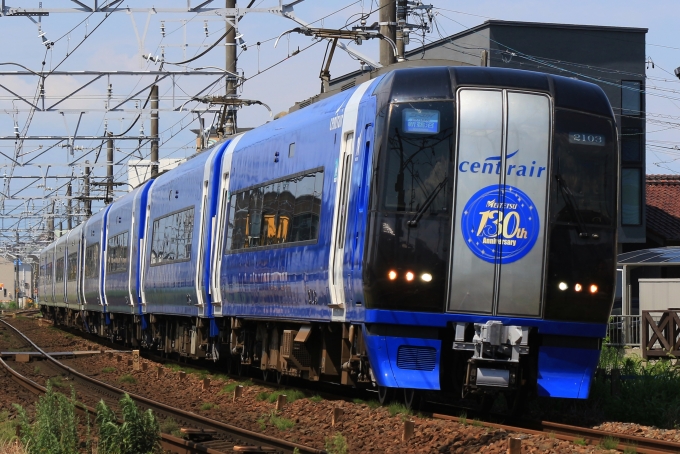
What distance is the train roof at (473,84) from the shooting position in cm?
1070

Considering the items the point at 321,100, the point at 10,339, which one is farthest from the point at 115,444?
the point at 10,339

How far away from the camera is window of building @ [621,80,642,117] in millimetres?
33562

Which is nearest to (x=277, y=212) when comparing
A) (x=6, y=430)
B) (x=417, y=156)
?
(x=417, y=156)

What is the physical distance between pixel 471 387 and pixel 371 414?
3.60ft

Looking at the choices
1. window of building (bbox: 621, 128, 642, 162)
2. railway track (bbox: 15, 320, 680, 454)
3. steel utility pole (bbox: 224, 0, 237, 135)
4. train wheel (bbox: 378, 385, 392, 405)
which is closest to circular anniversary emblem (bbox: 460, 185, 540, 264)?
railway track (bbox: 15, 320, 680, 454)

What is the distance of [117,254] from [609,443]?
1952 cm

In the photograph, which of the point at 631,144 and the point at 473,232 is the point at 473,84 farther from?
the point at 631,144

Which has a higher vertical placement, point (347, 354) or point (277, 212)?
point (277, 212)

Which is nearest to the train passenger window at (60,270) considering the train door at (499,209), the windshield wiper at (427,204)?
the windshield wiper at (427,204)

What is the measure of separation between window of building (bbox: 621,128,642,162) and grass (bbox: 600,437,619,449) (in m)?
25.3

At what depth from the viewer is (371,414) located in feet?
35.9

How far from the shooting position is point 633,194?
110 ft

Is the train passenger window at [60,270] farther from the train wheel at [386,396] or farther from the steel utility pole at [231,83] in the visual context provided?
the train wheel at [386,396]

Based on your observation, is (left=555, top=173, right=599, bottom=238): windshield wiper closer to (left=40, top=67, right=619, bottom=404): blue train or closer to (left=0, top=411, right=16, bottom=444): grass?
(left=40, top=67, right=619, bottom=404): blue train
